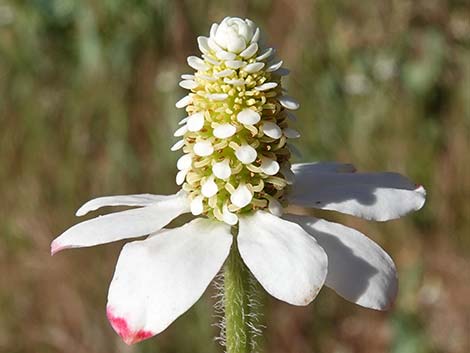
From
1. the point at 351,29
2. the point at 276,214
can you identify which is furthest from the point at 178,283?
the point at 351,29

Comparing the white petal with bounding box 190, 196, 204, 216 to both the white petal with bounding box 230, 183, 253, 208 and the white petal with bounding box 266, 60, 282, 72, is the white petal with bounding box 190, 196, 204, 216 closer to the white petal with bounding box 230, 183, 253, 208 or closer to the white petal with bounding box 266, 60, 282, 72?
the white petal with bounding box 230, 183, 253, 208

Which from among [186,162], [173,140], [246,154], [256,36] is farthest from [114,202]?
[173,140]

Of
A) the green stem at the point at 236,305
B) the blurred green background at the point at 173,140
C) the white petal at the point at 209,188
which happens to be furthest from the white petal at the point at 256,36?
the blurred green background at the point at 173,140

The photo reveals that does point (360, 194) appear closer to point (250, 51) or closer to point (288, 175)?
point (288, 175)

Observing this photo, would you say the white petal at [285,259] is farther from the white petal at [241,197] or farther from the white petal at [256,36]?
the white petal at [256,36]

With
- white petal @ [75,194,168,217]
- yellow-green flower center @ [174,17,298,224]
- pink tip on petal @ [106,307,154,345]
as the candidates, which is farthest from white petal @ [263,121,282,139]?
pink tip on petal @ [106,307,154,345]

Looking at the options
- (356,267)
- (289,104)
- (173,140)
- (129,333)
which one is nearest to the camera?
(129,333)

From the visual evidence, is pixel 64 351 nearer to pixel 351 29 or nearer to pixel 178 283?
pixel 351 29
